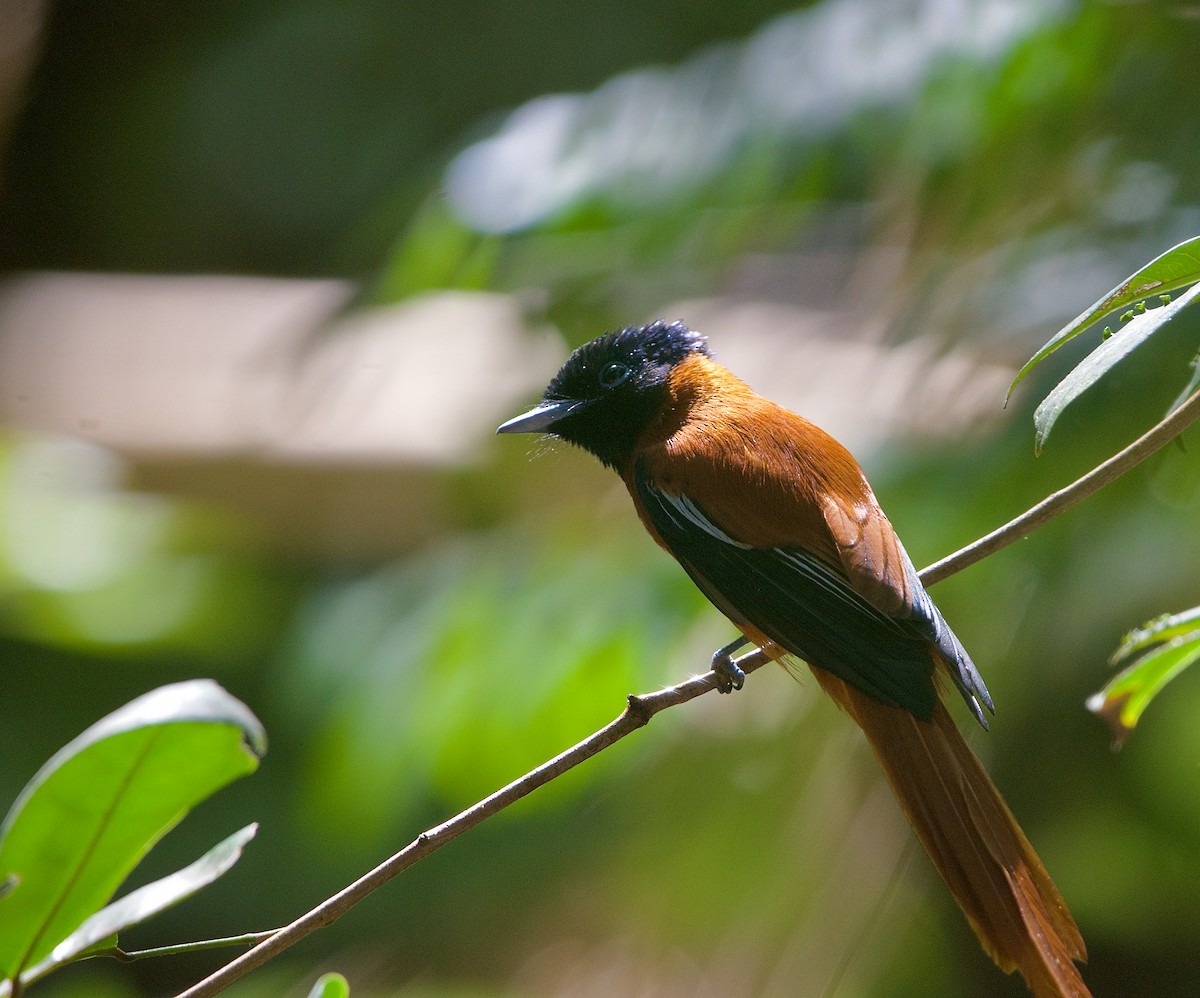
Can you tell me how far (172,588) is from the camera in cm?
362

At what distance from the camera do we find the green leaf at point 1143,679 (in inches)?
36.6

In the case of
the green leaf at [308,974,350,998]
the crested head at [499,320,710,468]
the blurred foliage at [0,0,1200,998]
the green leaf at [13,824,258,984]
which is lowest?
the blurred foliage at [0,0,1200,998]

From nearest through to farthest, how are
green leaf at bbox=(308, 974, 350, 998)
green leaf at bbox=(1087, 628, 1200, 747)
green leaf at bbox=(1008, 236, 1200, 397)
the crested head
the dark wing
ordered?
green leaf at bbox=(308, 974, 350, 998)
green leaf at bbox=(1008, 236, 1200, 397)
green leaf at bbox=(1087, 628, 1200, 747)
the dark wing
the crested head

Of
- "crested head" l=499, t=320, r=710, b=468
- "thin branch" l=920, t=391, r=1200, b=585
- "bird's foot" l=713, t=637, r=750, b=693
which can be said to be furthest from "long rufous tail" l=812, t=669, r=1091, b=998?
"crested head" l=499, t=320, r=710, b=468

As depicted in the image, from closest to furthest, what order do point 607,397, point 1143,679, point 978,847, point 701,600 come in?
point 1143,679, point 978,847, point 607,397, point 701,600

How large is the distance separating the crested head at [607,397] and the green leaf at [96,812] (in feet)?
3.08

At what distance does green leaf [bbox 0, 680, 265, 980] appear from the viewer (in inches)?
29.1

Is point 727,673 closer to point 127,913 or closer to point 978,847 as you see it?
point 978,847

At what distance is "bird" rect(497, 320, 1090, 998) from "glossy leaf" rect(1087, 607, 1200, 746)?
0.41ft

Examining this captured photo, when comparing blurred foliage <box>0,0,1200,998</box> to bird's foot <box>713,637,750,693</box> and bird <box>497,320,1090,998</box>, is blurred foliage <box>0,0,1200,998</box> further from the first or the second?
bird's foot <box>713,637,750,693</box>

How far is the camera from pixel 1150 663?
96cm

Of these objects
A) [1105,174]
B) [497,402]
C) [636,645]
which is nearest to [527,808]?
[636,645]

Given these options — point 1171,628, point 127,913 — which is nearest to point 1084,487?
point 1171,628

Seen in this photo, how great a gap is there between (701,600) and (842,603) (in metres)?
1.07
